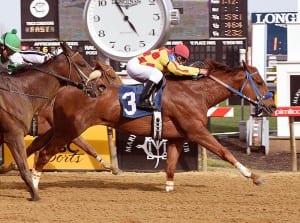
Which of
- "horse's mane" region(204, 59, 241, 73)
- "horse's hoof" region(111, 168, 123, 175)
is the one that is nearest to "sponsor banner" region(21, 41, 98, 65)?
"horse's hoof" region(111, 168, 123, 175)

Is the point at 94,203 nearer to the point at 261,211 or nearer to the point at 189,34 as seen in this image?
the point at 261,211

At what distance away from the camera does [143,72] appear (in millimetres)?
9102

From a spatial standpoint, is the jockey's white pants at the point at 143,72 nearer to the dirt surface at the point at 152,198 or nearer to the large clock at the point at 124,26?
the dirt surface at the point at 152,198

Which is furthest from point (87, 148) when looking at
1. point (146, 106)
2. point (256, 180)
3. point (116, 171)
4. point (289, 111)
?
point (289, 111)

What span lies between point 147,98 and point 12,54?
5.19 ft

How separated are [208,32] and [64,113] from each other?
10.3 metres

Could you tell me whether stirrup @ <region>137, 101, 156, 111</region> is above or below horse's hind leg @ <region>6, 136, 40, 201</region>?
above

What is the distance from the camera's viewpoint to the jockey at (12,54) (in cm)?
888

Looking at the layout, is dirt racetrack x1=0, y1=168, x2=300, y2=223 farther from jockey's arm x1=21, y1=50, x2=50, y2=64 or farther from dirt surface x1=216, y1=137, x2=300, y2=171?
jockey's arm x1=21, y1=50, x2=50, y2=64

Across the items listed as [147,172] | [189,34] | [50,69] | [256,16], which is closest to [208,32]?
[189,34]

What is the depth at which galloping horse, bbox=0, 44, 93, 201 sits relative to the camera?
27.2 ft

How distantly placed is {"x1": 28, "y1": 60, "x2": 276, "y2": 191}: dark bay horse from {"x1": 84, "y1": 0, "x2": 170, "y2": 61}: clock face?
1.88 m

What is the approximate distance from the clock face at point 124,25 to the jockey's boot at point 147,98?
2173 millimetres

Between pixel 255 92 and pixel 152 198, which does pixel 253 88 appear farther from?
pixel 152 198
